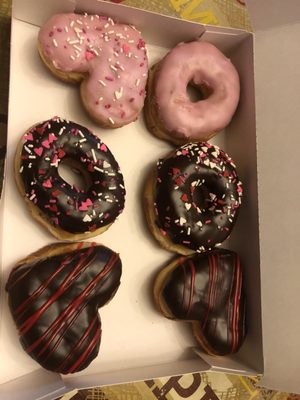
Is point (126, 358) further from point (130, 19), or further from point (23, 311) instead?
point (130, 19)

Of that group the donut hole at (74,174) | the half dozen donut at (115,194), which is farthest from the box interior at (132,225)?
the donut hole at (74,174)

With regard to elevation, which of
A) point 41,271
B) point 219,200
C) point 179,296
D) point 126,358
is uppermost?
point 219,200

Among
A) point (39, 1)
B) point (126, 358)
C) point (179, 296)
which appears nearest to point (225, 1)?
point (39, 1)

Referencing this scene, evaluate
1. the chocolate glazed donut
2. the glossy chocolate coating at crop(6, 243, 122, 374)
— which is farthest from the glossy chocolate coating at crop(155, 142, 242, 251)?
the glossy chocolate coating at crop(6, 243, 122, 374)

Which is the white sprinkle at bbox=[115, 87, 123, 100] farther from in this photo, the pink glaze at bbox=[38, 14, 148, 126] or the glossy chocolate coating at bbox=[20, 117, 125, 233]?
the glossy chocolate coating at bbox=[20, 117, 125, 233]

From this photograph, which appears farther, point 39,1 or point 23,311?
point 39,1

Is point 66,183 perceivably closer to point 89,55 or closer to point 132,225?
point 132,225
